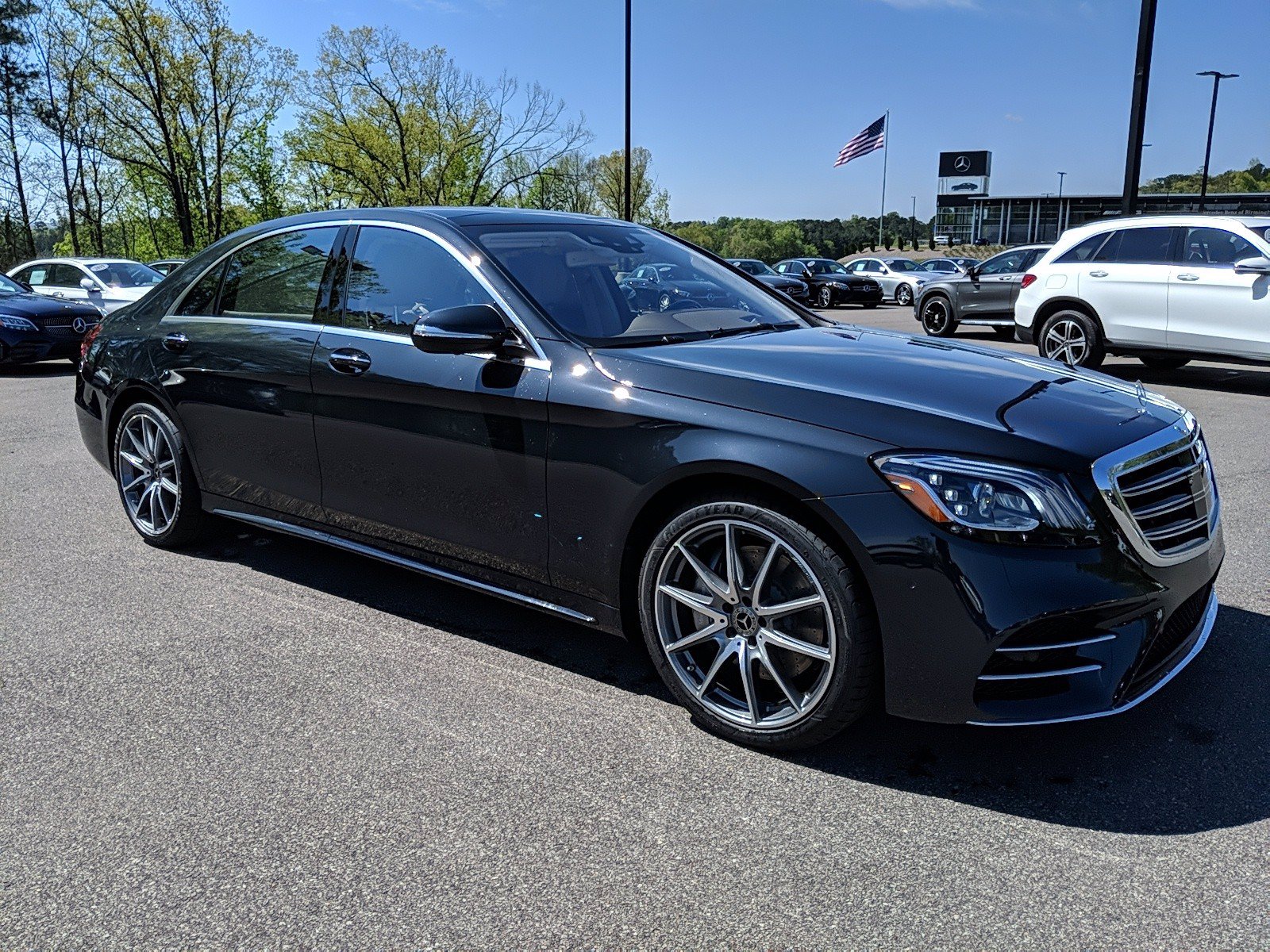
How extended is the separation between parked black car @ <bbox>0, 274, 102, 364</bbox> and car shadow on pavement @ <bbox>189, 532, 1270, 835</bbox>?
12.2m

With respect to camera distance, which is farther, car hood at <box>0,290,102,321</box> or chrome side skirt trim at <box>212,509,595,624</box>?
car hood at <box>0,290,102,321</box>

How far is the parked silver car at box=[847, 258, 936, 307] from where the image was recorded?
3219 centimetres

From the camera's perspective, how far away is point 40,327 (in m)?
13.6

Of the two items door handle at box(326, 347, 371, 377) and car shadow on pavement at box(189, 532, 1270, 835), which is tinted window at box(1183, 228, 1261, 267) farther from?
door handle at box(326, 347, 371, 377)

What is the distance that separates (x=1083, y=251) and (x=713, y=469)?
10.2 metres

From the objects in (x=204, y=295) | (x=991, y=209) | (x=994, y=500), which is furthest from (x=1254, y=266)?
(x=991, y=209)

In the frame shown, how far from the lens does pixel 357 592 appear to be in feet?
14.8

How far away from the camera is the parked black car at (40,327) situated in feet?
44.1

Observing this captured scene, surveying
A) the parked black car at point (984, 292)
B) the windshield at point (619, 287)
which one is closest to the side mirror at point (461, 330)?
the windshield at point (619, 287)

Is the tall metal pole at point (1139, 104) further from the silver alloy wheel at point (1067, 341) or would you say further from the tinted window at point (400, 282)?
the tinted window at point (400, 282)

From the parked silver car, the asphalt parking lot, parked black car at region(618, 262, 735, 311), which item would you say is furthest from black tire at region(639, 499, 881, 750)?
the parked silver car

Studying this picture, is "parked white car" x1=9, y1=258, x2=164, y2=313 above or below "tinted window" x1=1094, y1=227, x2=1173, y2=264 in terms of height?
below

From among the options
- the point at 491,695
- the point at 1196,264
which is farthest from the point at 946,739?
the point at 1196,264

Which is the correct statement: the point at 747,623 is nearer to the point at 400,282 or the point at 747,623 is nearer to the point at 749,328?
the point at 749,328
